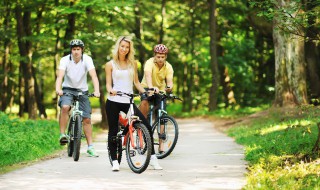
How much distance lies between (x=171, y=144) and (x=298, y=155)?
9.04ft

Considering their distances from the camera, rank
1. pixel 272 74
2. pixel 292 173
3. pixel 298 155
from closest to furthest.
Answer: pixel 292 173 < pixel 298 155 < pixel 272 74

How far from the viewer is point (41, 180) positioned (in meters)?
7.90

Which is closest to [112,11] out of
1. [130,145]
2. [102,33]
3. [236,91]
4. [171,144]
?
[102,33]

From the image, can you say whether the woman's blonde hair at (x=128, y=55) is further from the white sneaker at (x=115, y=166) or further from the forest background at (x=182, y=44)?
the forest background at (x=182, y=44)

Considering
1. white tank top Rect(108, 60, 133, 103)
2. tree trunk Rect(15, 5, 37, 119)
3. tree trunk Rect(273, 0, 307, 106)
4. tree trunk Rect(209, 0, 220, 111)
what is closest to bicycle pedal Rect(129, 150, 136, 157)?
white tank top Rect(108, 60, 133, 103)

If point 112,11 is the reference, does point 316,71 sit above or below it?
below

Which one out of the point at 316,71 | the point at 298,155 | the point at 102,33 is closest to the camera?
the point at 298,155

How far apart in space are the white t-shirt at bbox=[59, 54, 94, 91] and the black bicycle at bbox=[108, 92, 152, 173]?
1939 mm

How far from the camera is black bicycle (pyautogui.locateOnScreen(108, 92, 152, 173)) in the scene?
28.3 ft

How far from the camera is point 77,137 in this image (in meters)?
10.2

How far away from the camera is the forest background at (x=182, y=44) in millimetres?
20047

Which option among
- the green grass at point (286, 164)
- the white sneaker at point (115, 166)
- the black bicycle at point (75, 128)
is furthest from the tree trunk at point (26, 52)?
the white sneaker at point (115, 166)

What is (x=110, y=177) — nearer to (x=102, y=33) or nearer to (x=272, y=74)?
(x=102, y=33)

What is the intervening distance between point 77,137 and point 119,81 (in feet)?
5.63
